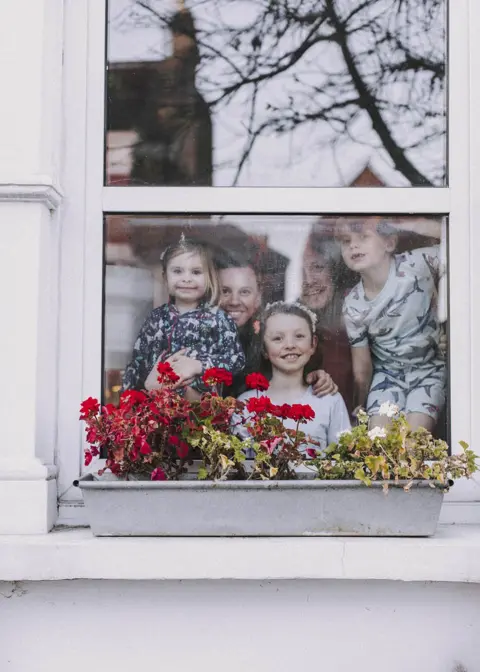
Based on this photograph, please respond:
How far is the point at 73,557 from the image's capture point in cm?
191

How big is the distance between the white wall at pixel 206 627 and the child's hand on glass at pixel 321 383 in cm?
49

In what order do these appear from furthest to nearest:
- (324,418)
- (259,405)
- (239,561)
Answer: (324,418) < (259,405) < (239,561)

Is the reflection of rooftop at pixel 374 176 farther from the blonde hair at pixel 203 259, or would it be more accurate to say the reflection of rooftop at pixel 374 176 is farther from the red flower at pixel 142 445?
the red flower at pixel 142 445

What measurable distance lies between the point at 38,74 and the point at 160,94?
0.33 meters

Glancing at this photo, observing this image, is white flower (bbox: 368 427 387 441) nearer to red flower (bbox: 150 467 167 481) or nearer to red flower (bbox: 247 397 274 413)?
red flower (bbox: 247 397 274 413)

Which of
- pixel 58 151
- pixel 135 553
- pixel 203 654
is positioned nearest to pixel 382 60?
pixel 58 151

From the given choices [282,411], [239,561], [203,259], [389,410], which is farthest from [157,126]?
[239,561]

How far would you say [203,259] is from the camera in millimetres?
2285

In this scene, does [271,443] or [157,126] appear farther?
[157,126]

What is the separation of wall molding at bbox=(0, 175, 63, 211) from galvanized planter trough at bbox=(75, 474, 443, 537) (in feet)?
2.21

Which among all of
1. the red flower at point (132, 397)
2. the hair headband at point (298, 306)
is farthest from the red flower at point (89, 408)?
the hair headband at point (298, 306)

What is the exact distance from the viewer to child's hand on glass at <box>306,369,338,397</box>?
226 cm

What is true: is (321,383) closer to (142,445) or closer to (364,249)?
(364,249)

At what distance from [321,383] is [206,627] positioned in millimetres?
662
